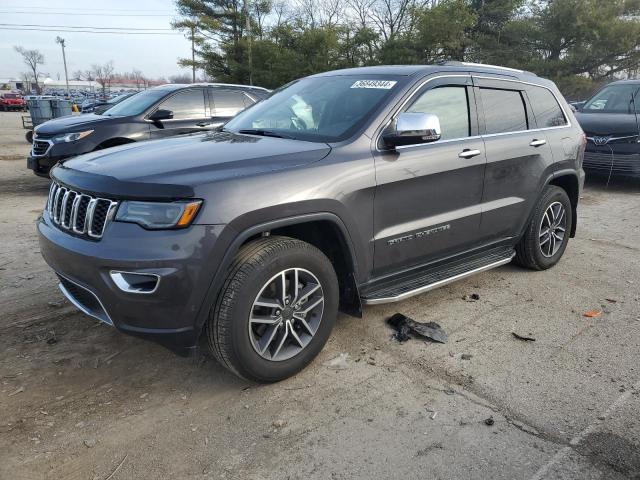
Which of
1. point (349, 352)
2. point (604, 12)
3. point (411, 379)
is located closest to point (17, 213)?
point (349, 352)

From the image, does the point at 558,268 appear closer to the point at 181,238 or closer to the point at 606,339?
the point at 606,339

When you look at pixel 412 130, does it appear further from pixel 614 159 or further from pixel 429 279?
pixel 614 159

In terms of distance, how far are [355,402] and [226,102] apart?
7.10 metres

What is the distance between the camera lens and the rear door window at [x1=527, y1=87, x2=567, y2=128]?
15.3 feet

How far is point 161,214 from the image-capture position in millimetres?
2582

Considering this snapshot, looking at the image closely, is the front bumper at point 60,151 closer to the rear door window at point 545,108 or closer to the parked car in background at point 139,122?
the parked car in background at point 139,122

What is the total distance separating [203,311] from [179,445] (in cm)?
66

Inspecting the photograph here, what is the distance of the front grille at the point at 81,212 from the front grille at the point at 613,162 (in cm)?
886

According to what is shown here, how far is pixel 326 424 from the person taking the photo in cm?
273

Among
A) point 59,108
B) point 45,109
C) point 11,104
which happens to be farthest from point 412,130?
point 11,104

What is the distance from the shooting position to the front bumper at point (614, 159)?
8.75 m

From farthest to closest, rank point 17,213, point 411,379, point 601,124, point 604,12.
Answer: point 604,12 → point 601,124 → point 17,213 → point 411,379

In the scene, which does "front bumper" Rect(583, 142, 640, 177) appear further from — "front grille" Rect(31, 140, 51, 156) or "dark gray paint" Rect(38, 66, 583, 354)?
"front grille" Rect(31, 140, 51, 156)

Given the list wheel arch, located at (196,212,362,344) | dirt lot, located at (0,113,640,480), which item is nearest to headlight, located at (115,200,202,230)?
wheel arch, located at (196,212,362,344)
